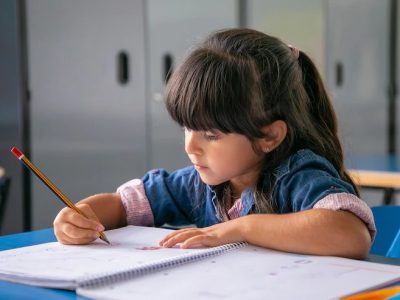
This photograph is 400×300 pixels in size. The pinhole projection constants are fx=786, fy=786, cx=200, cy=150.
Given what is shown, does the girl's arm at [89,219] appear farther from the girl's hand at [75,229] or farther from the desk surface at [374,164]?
the desk surface at [374,164]

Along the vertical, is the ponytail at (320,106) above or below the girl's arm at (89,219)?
above

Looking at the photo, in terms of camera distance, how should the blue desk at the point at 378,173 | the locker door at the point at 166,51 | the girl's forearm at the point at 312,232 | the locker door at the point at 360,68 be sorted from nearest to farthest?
the girl's forearm at the point at 312,232, the blue desk at the point at 378,173, the locker door at the point at 166,51, the locker door at the point at 360,68

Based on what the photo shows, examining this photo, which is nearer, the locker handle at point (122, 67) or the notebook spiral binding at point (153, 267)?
the notebook spiral binding at point (153, 267)

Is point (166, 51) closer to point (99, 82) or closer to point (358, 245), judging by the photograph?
point (99, 82)

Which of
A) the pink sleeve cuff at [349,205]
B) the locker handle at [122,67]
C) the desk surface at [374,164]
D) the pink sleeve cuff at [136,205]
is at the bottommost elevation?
the desk surface at [374,164]

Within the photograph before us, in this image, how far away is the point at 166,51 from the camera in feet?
14.7

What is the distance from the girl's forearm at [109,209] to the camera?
147cm

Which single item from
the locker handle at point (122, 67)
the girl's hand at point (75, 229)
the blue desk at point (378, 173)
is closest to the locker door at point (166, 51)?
the locker handle at point (122, 67)

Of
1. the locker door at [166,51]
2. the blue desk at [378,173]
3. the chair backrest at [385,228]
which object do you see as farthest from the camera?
the locker door at [166,51]

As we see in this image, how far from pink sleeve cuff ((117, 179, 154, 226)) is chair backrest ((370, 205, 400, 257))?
0.46 meters

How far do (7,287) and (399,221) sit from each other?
91cm

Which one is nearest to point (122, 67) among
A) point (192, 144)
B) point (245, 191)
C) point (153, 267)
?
point (245, 191)

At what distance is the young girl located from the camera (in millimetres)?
1187

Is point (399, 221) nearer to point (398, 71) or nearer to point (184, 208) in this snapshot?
point (184, 208)
